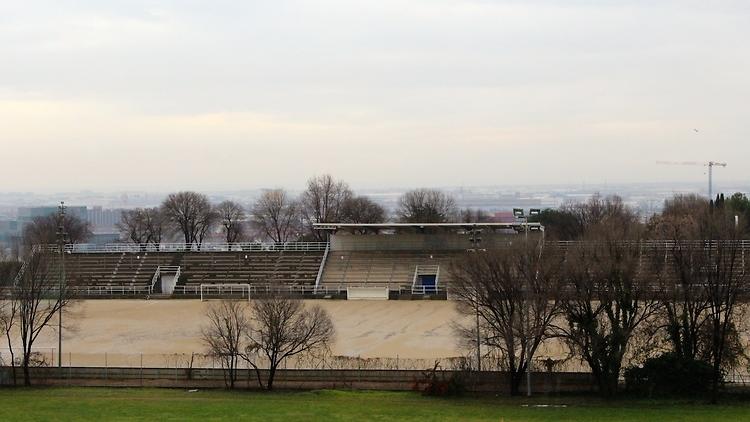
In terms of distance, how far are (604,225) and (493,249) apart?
4.60 meters

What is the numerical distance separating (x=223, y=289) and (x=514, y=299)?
138ft

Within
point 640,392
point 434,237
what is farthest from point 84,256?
point 640,392

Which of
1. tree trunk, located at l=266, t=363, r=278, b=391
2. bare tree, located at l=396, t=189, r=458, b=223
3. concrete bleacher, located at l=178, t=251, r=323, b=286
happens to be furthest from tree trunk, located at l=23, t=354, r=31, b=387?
bare tree, located at l=396, t=189, r=458, b=223

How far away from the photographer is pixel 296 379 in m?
35.9

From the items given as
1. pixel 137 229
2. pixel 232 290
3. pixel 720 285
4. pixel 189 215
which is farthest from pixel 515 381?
pixel 137 229

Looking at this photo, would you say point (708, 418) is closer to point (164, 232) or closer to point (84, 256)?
point (84, 256)

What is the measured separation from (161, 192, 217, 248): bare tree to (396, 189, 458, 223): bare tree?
23.8 meters

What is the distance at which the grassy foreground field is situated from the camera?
92.5ft

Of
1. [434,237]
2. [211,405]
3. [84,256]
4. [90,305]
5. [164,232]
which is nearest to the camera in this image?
[211,405]

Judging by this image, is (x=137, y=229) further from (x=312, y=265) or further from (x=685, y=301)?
(x=685, y=301)

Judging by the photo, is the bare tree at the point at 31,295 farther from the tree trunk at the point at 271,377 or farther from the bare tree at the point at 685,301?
the bare tree at the point at 685,301

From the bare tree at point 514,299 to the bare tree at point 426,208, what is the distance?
7136 cm

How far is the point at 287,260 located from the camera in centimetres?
7856

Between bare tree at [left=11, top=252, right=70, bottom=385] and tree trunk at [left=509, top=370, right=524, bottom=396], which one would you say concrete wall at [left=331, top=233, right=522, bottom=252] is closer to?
bare tree at [left=11, top=252, right=70, bottom=385]
